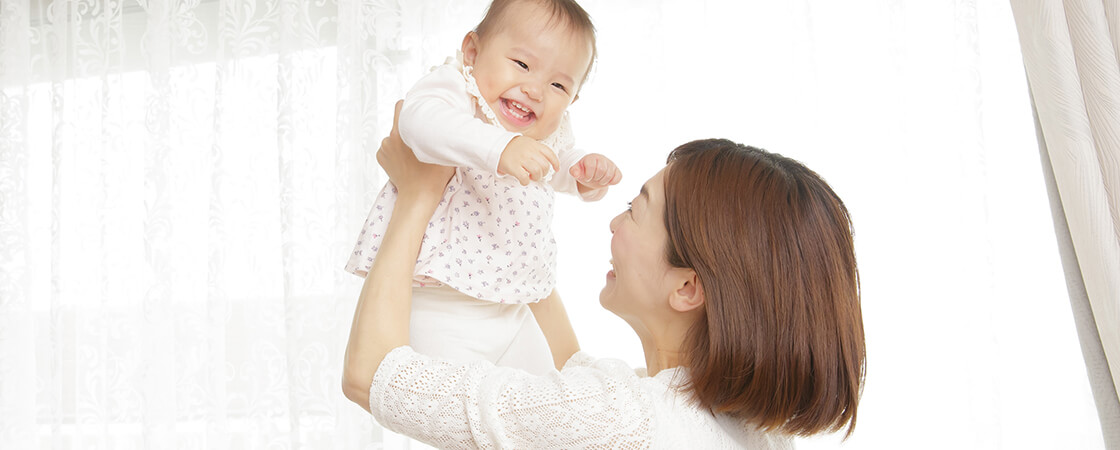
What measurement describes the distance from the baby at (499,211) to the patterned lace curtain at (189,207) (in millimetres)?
1281

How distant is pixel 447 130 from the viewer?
970 millimetres

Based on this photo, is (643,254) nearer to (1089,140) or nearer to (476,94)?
(476,94)

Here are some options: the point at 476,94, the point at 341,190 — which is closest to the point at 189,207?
the point at 341,190

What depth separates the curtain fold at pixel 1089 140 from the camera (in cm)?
133

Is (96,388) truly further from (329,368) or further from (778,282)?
(778,282)

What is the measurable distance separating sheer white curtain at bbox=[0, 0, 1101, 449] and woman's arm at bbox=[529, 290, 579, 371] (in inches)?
38.2

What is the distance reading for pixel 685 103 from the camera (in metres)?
2.32

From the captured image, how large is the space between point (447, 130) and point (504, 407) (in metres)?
0.35

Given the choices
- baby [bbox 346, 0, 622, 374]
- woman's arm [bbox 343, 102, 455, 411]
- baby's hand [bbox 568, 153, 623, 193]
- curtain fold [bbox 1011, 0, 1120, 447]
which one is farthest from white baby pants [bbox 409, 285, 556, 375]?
curtain fold [bbox 1011, 0, 1120, 447]

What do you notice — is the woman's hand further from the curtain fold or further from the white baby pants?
the curtain fold

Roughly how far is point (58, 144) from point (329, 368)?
1371mm

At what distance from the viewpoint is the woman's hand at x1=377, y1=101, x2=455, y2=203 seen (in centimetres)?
107

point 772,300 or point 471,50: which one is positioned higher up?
point 471,50

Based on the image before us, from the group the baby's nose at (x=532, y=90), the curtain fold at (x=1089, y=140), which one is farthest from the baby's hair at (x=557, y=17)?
the curtain fold at (x=1089, y=140)
